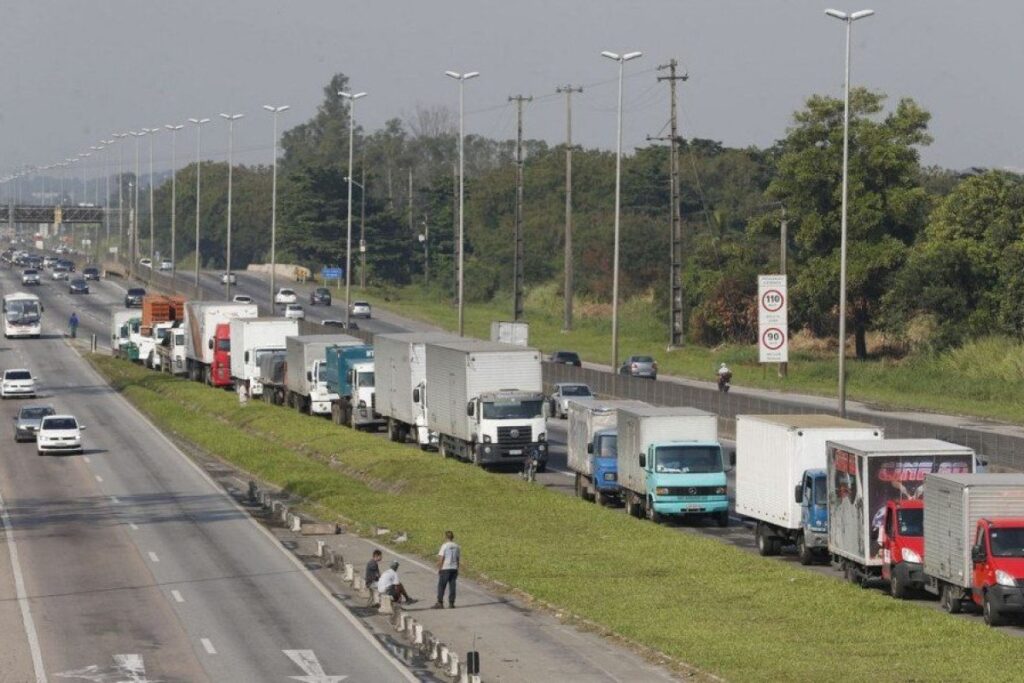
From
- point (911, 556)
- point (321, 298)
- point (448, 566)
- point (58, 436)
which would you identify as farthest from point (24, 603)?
point (321, 298)

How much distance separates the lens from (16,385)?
309 feet

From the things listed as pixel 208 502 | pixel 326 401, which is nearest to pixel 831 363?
pixel 326 401

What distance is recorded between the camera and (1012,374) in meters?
89.6

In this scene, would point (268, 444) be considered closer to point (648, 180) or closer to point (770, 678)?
point (770, 678)

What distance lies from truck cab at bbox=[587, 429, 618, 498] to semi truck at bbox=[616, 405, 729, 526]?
8.66 feet

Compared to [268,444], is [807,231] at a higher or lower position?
higher

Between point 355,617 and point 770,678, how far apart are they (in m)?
10.8

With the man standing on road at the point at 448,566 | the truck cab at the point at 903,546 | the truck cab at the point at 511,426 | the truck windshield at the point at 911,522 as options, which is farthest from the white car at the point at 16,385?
the truck windshield at the point at 911,522

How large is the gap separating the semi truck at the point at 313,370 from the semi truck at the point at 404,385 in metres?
7.63

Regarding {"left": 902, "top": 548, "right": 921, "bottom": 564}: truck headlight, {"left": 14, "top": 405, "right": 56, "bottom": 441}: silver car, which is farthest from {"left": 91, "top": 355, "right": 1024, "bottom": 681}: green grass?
{"left": 14, "top": 405, "right": 56, "bottom": 441}: silver car

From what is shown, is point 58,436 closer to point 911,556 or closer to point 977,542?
point 911,556

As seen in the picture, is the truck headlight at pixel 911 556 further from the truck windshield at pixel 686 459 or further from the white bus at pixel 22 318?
the white bus at pixel 22 318

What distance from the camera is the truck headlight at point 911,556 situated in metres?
35.7

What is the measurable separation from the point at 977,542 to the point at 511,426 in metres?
29.0
